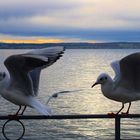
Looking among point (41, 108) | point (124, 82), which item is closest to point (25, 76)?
point (41, 108)

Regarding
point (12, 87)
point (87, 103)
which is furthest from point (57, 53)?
point (87, 103)

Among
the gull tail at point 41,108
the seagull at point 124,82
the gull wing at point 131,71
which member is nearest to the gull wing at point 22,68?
the gull tail at point 41,108

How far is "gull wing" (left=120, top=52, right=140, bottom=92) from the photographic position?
640 centimetres

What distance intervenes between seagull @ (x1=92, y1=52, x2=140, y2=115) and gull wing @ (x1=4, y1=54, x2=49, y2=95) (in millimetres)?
991

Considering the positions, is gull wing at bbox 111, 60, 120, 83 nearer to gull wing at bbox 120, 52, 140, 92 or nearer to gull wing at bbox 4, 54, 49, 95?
gull wing at bbox 120, 52, 140, 92

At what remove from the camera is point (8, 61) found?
6188mm

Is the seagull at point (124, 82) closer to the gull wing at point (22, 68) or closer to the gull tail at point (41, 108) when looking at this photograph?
the gull tail at point (41, 108)

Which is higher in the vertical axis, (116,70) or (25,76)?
(116,70)

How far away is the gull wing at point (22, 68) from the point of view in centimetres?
595

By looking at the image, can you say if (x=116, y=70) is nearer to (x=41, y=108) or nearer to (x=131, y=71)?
(x=131, y=71)

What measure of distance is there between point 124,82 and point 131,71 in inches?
10.7

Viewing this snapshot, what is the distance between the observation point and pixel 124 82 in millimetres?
6852

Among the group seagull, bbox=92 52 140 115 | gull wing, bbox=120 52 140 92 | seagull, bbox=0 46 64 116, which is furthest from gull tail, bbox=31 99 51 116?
gull wing, bbox=120 52 140 92

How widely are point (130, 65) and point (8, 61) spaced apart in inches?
67.1
